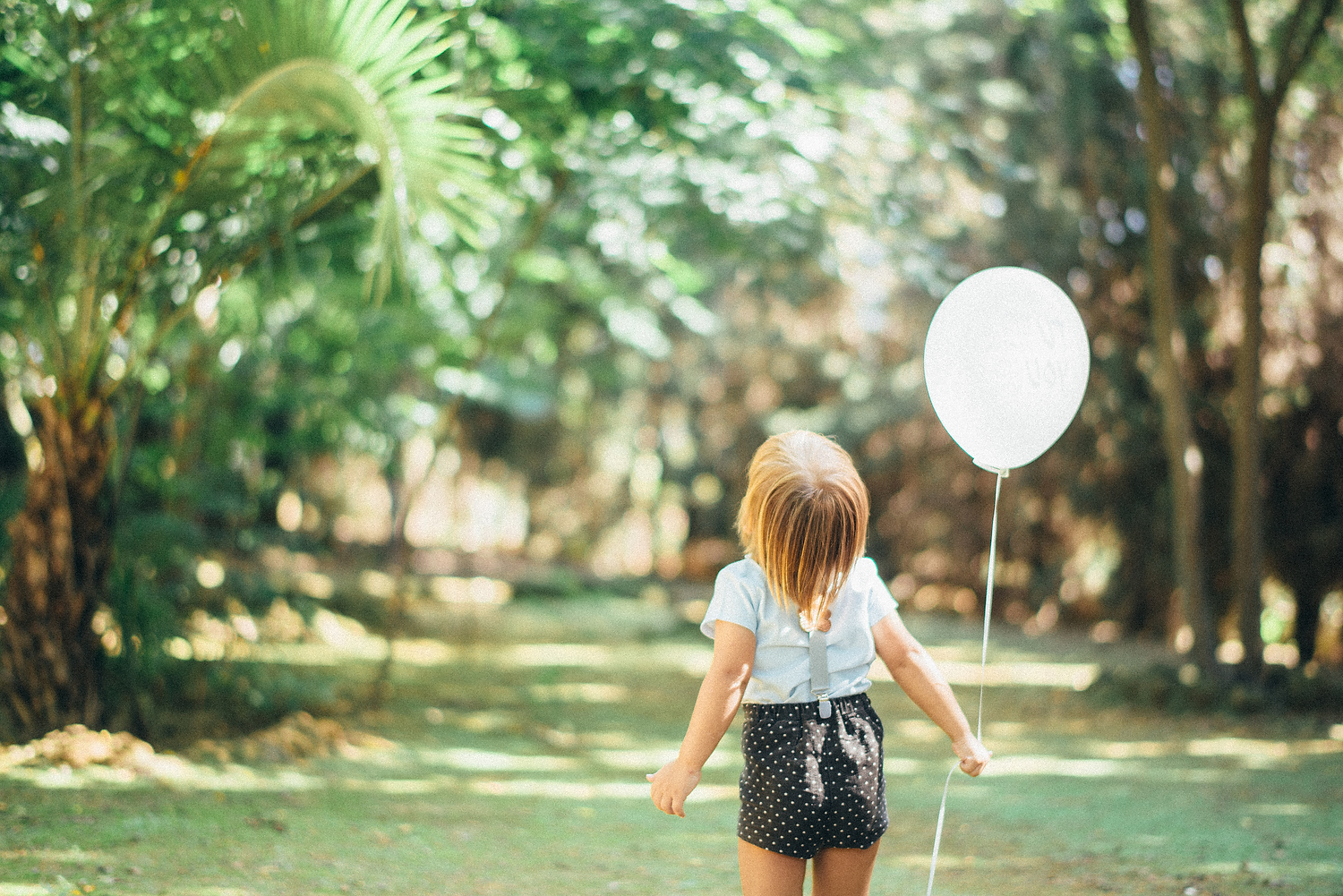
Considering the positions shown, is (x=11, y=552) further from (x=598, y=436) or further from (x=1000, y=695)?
(x=598, y=436)

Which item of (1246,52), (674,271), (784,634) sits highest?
(1246,52)

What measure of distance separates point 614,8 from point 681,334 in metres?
9.94

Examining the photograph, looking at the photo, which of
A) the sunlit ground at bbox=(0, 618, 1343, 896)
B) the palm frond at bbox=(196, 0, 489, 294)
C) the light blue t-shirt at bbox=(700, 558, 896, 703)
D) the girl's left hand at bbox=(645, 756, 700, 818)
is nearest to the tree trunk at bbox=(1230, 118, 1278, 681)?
the sunlit ground at bbox=(0, 618, 1343, 896)

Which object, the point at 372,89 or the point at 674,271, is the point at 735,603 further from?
the point at 674,271

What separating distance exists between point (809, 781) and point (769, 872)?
221 mm

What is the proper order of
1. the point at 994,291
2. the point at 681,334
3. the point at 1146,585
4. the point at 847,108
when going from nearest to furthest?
the point at 994,291 → the point at 847,108 → the point at 1146,585 → the point at 681,334

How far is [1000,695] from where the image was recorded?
837 centimetres

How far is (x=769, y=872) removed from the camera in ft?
7.64

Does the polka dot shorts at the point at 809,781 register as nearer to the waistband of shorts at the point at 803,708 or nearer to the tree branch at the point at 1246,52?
the waistband of shorts at the point at 803,708

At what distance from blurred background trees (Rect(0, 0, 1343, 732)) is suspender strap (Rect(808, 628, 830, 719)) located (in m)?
1.97

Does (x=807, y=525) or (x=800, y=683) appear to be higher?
(x=807, y=525)

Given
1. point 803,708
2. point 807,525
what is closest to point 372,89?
point 807,525

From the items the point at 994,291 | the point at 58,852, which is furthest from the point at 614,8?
the point at 58,852

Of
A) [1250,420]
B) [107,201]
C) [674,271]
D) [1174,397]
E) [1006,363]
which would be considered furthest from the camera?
[1174,397]
